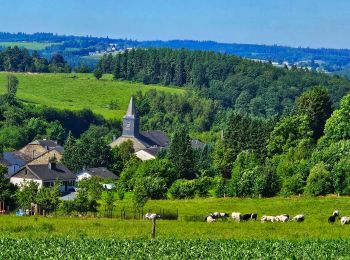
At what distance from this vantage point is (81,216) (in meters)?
48.8

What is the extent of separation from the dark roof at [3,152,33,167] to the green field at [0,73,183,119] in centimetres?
3907

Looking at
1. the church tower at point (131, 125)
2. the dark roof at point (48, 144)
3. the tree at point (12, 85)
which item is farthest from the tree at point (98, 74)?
the dark roof at point (48, 144)

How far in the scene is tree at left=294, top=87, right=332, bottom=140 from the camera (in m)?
92.5

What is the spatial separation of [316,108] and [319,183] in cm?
3012

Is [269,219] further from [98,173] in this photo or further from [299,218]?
[98,173]

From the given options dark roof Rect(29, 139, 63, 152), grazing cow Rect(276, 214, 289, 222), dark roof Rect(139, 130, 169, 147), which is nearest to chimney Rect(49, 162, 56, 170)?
dark roof Rect(29, 139, 63, 152)

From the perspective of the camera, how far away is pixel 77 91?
539 ft

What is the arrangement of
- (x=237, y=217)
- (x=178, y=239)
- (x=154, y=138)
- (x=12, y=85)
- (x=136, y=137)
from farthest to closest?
(x=12, y=85), (x=154, y=138), (x=136, y=137), (x=237, y=217), (x=178, y=239)

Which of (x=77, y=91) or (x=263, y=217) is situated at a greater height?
(x=263, y=217)

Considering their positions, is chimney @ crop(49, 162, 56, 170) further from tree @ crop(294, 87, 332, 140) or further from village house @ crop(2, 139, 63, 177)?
tree @ crop(294, 87, 332, 140)

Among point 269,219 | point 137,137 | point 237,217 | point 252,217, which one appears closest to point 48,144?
point 137,137

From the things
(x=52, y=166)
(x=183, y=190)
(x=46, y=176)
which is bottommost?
(x=46, y=176)

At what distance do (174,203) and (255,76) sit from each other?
116m

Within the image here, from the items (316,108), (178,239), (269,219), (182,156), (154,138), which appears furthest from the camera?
(154,138)
